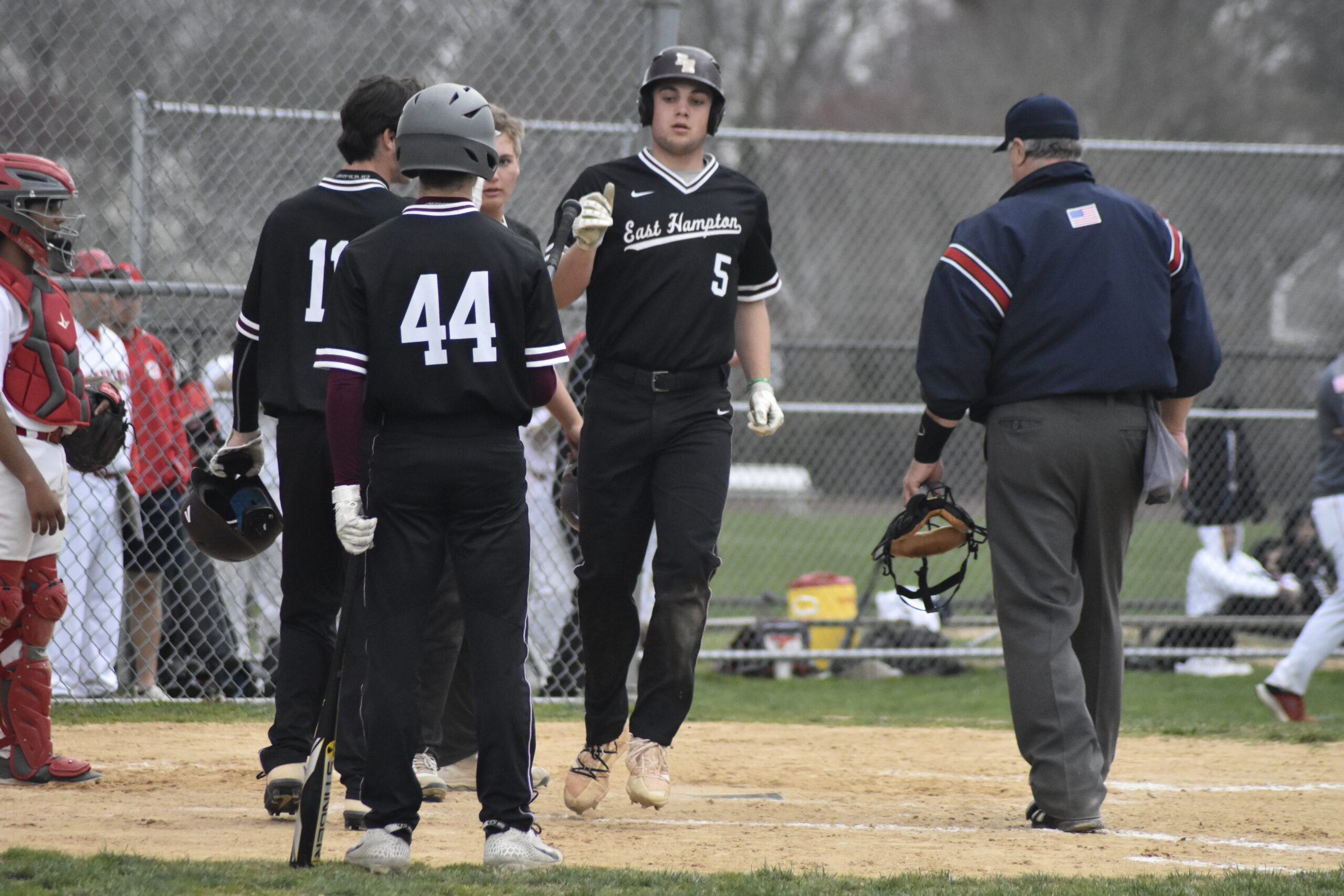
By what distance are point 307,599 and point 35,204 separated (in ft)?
5.52

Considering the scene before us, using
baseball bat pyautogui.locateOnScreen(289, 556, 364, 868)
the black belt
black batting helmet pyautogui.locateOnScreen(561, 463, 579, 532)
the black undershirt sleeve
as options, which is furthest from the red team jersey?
baseball bat pyautogui.locateOnScreen(289, 556, 364, 868)

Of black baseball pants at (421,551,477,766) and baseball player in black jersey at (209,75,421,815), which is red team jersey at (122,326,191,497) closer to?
black baseball pants at (421,551,477,766)

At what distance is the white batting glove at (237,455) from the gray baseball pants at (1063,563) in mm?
2379

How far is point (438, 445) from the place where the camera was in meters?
3.51

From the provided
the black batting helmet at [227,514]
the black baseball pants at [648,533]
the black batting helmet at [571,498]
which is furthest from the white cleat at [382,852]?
the black batting helmet at [571,498]

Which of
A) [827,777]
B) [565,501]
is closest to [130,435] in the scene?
[565,501]

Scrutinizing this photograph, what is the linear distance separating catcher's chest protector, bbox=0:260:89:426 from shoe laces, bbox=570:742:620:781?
2.09 metres

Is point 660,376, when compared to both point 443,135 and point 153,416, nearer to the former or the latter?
point 443,135

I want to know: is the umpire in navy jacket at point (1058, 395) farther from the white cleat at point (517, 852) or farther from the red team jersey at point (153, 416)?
the red team jersey at point (153, 416)

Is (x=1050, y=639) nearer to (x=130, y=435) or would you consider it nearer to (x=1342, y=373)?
(x=1342, y=373)

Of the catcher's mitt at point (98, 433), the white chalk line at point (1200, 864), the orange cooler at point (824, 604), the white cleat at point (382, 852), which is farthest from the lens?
the orange cooler at point (824, 604)

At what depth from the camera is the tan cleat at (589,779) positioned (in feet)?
14.5

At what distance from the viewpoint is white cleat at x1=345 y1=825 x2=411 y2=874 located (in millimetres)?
3418

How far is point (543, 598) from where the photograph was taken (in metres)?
7.69
